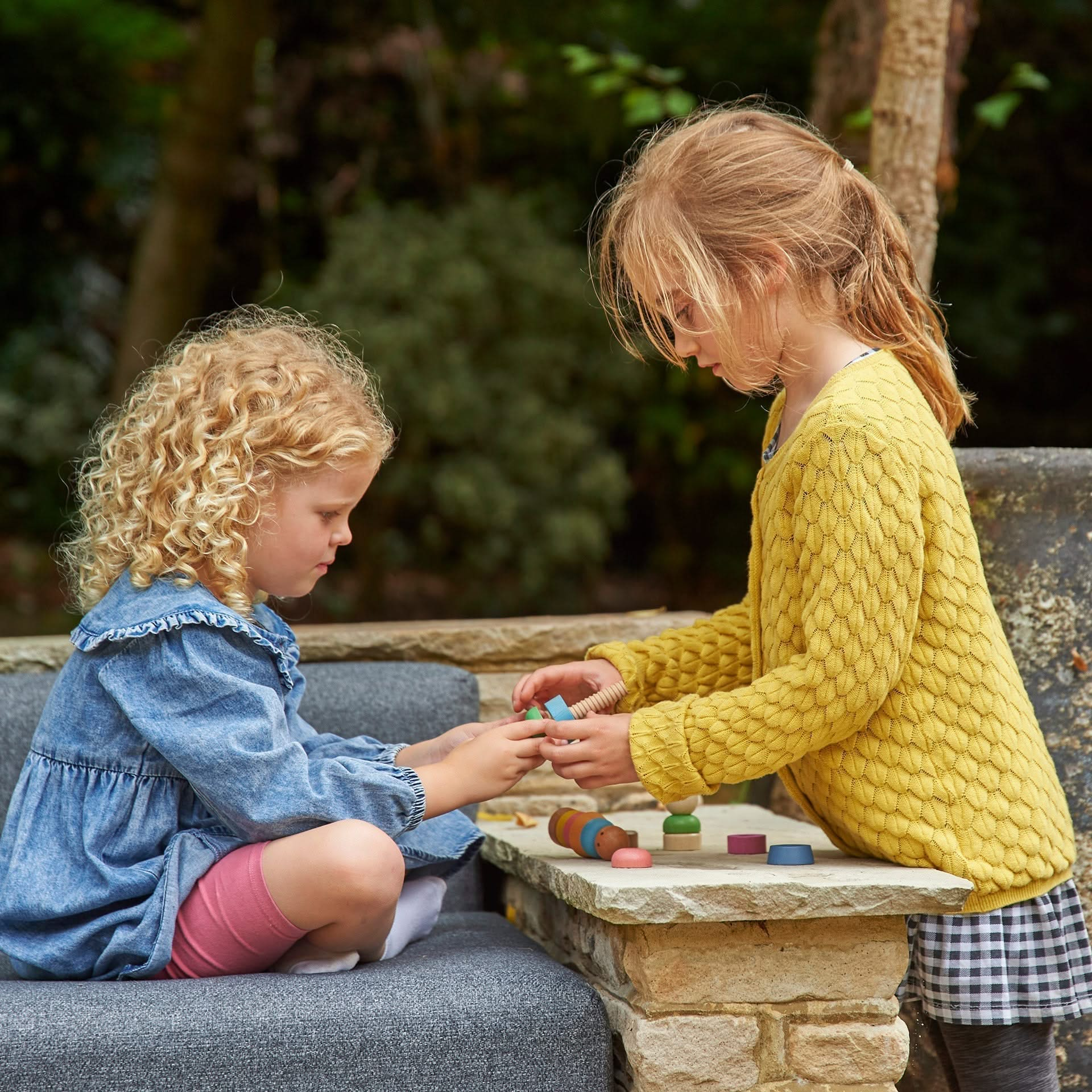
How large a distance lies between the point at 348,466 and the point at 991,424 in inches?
239

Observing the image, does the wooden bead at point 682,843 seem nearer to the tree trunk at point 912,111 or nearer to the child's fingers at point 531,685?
the child's fingers at point 531,685

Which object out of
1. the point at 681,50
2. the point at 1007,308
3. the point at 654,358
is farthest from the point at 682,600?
the point at 681,50

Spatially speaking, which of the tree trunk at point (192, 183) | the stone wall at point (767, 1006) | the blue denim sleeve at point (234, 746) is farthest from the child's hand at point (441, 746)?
the tree trunk at point (192, 183)

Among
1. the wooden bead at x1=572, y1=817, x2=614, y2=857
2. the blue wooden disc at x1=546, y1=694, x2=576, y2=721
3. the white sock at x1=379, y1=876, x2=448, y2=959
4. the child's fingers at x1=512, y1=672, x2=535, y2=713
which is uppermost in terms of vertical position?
the blue wooden disc at x1=546, y1=694, x2=576, y2=721

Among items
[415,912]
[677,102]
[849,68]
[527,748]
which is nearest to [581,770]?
[527,748]

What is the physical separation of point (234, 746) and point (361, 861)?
0.23m

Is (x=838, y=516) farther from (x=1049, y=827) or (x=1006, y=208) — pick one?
(x=1006, y=208)

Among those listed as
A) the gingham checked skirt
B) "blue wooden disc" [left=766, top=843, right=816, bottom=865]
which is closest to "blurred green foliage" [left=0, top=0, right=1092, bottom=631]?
"blue wooden disc" [left=766, top=843, right=816, bottom=865]

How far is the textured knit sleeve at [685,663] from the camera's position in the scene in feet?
7.32

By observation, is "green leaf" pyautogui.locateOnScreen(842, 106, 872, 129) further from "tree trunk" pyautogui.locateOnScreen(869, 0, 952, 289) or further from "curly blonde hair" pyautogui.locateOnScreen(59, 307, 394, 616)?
"curly blonde hair" pyautogui.locateOnScreen(59, 307, 394, 616)

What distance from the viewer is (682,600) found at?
793 centimetres

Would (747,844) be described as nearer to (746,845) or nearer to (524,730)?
(746,845)

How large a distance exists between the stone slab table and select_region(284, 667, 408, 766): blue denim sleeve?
1.75 feet

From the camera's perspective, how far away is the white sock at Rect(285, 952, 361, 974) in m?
1.93
